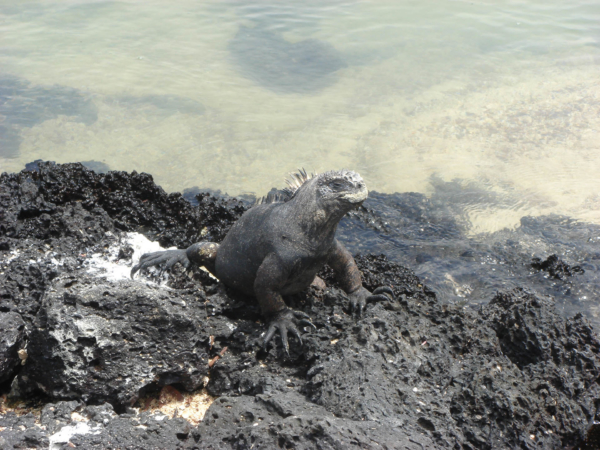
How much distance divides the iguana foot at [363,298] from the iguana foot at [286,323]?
0.41 metres

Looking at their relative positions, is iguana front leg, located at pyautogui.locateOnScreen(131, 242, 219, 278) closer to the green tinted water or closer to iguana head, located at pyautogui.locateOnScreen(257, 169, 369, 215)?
iguana head, located at pyautogui.locateOnScreen(257, 169, 369, 215)

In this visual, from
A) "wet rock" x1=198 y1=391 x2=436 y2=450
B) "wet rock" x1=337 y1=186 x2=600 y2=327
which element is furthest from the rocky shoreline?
"wet rock" x1=337 y1=186 x2=600 y2=327

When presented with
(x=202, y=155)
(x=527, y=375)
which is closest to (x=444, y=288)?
(x=527, y=375)

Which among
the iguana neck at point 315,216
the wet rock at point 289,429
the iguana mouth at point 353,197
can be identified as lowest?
the wet rock at point 289,429

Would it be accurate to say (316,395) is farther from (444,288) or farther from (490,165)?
(490,165)

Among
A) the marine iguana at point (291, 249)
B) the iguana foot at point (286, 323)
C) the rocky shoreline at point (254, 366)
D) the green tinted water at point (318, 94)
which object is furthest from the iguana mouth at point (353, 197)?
the green tinted water at point (318, 94)

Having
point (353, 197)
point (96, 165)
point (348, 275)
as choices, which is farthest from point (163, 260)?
point (96, 165)

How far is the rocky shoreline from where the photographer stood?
2.42 m

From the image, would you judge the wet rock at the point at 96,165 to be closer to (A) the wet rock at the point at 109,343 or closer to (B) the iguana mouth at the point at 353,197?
(A) the wet rock at the point at 109,343

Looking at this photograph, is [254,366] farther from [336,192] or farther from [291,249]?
[336,192]

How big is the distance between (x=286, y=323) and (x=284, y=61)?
9.76m

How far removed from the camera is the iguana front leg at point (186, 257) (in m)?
4.11

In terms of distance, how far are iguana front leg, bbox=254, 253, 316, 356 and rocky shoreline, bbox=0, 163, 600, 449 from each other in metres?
0.13

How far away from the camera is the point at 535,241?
5.99 metres
